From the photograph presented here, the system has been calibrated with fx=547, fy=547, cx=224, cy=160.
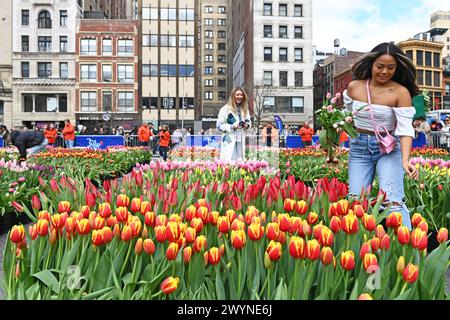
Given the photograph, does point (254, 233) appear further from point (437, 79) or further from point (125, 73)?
point (437, 79)

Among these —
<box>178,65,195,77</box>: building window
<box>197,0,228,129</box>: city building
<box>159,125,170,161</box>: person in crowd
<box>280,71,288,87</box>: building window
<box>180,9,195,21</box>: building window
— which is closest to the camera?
<box>159,125,170,161</box>: person in crowd

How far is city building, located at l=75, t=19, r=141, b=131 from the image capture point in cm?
5772

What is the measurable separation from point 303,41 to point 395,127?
56.3m

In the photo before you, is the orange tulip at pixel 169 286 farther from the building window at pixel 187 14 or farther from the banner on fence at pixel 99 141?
the building window at pixel 187 14

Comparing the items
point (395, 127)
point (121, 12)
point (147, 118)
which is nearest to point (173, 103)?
point (147, 118)

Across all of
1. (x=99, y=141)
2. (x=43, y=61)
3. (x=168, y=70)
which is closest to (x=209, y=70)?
(x=168, y=70)

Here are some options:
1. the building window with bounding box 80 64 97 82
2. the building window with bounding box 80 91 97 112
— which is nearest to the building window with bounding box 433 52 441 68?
the building window with bounding box 80 64 97 82

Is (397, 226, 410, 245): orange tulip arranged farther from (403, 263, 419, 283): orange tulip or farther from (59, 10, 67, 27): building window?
(59, 10, 67, 27): building window

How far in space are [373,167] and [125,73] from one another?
56255 mm

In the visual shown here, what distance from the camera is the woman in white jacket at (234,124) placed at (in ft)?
30.4

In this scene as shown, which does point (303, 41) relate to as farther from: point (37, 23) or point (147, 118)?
point (37, 23)

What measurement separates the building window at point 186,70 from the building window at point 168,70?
648 millimetres

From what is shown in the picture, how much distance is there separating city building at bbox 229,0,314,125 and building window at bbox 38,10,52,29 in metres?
21.8

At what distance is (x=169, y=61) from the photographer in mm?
62062
